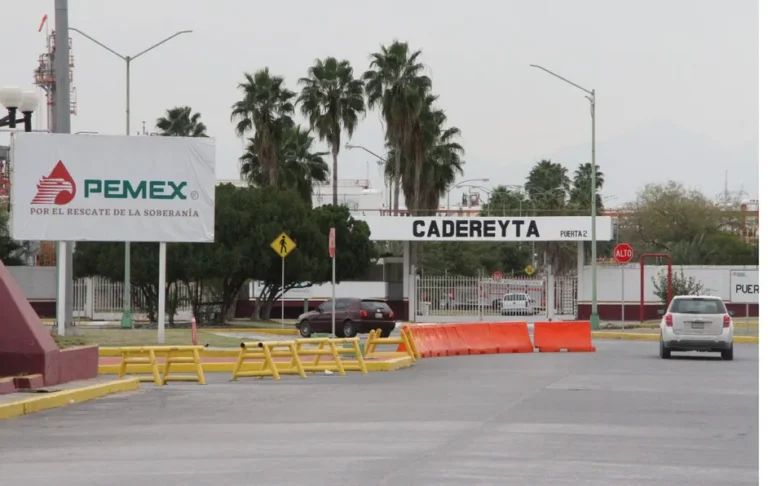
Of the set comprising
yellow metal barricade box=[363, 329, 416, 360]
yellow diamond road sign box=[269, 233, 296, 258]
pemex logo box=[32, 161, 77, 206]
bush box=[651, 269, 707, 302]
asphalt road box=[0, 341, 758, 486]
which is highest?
pemex logo box=[32, 161, 77, 206]

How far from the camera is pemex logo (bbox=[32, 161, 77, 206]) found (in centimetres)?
3177

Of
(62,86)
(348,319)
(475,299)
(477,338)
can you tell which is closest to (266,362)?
(62,86)

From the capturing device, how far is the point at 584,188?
120 metres

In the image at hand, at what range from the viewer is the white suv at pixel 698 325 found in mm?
31297

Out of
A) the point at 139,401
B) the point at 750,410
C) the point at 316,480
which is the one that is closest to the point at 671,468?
the point at 316,480

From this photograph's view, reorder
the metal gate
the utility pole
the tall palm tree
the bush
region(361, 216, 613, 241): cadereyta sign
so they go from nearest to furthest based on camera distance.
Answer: the utility pole < the bush < region(361, 216, 613, 241): cadereyta sign < the metal gate < the tall palm tree

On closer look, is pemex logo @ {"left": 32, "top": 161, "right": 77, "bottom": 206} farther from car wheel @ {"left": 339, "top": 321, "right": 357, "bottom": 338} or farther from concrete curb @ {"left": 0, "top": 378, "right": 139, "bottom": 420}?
car wheel @ {"left": 339, "top": 321, "right": 357, "bottom": 338}

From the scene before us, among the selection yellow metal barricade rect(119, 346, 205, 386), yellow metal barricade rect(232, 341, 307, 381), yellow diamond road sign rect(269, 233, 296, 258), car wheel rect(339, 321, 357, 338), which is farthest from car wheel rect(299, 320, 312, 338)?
yellow metal barricade rect(119, 346, 205, 386)

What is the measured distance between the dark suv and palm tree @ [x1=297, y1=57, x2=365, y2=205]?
80.1ft

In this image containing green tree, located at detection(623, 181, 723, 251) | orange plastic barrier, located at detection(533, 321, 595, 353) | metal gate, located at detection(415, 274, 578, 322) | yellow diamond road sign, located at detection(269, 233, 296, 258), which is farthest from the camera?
green tree, located at detection(623, 181, 723, 251)

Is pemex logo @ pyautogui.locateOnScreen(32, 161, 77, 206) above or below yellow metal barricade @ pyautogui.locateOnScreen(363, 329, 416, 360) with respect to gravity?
above

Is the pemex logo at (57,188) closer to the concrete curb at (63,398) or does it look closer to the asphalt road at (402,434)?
the asphalt road at (402,434)

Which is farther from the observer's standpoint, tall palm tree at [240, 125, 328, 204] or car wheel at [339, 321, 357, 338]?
tall palm tree at [240, 125, 328, 204]

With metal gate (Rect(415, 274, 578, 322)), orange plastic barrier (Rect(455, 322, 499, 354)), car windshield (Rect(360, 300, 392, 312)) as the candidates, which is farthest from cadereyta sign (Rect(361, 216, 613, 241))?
orange plastic barrier (Rect(455, 322, 499, 354))
